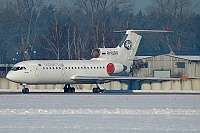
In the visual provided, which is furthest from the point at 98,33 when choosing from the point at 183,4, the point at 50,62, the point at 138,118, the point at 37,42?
the point at 138,118

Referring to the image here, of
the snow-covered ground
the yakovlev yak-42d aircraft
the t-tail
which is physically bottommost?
the snow-covered ground

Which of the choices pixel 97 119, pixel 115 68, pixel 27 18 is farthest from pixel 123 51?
pixel 27 18

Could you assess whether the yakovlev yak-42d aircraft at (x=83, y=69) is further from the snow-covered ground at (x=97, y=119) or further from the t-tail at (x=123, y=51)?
the snow-covered ground at (x=97, y=119)

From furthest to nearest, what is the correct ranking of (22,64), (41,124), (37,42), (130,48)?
(37,42) → (130,48) → (22,64) → (41,124)

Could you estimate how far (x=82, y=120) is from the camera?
2377 centimetres

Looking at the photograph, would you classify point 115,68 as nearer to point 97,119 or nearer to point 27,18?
point 97,119

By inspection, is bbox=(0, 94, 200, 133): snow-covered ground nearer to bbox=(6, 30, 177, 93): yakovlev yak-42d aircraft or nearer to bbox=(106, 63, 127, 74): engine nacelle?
bbox=(6, 30, 177, 93): yakovlev yak-42d aircraft

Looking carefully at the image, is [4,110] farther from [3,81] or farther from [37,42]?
[37,42]

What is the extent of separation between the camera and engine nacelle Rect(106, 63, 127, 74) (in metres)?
50.4

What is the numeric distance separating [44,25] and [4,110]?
96365 millimetres

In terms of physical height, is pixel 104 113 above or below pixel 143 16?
below

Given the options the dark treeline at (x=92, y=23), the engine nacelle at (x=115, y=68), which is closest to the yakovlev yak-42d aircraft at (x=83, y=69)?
the engine nacelle at (x=115, y=68)

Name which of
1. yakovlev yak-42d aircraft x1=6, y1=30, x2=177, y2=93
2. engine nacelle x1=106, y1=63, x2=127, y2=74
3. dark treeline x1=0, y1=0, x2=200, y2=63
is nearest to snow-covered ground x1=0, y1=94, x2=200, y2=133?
yakovlev yak-42d aircraft x1=6, y1=30, x2=177, y2=93

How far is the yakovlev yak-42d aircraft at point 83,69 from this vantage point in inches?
1900
